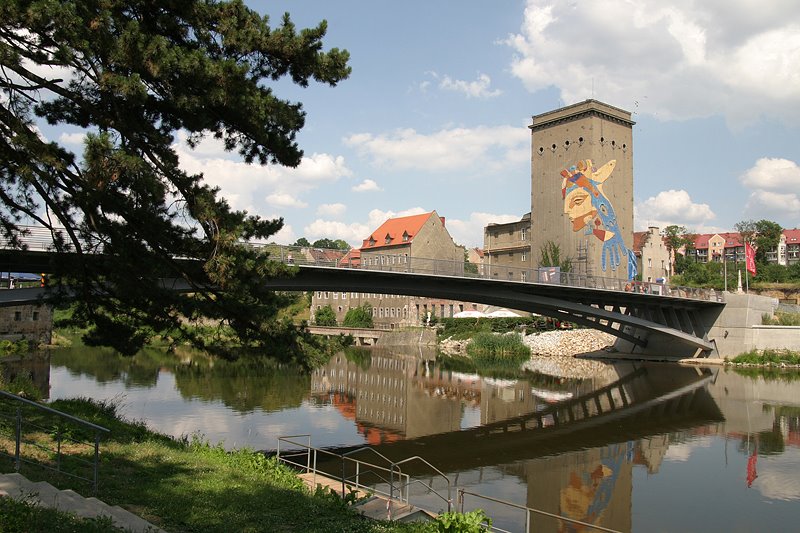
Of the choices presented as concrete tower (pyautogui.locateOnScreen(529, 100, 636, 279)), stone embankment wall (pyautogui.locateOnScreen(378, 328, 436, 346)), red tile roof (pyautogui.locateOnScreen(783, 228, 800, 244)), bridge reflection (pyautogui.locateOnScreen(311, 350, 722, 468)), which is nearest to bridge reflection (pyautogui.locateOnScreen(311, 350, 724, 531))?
bridge reflection (pyautogui.locateOnScreen(311, 350, 722, 468))

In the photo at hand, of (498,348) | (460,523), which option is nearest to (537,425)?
(460,523)

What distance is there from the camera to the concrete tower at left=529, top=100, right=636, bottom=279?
6316cm

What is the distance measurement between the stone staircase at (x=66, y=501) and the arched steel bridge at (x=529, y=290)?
632cm

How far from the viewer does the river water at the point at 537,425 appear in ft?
51.9

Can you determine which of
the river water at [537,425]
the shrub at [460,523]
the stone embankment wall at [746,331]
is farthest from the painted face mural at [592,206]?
the shrub at [460,523]

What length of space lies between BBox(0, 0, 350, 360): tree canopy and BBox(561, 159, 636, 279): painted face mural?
54.2 metres

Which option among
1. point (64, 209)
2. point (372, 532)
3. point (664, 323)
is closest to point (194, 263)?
point (64, 209)

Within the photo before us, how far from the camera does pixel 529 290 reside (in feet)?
126

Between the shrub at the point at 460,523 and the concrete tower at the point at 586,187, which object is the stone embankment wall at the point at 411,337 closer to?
the concrete tower at the point at 586,187

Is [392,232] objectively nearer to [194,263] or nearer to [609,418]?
[609,418]

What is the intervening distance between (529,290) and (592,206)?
91.8 feet

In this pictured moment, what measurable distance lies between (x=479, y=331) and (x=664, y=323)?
63.8 ft

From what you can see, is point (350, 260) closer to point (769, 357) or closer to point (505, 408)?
point (505, 408)

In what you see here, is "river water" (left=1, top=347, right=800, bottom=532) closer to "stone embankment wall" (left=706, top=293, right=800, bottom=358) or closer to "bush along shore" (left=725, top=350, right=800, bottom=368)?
"bush along shore" (left=725, top=350, right=800, bottom=368)
